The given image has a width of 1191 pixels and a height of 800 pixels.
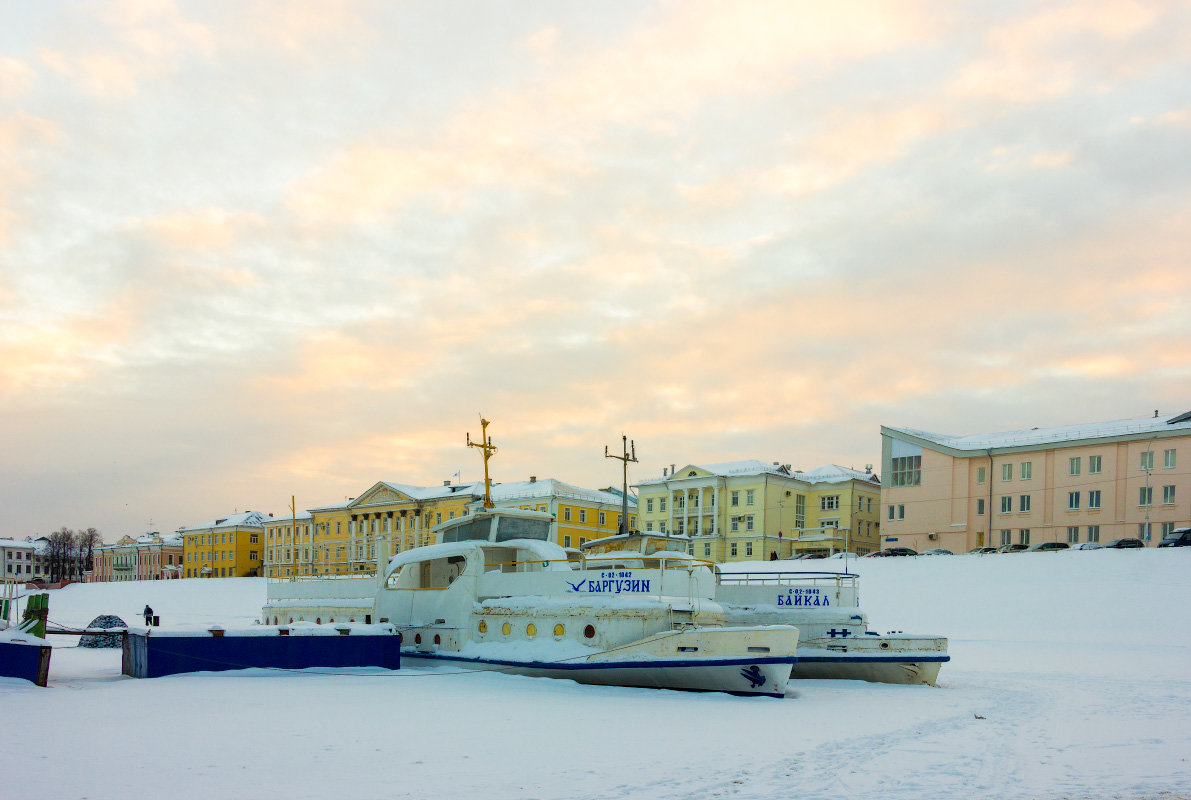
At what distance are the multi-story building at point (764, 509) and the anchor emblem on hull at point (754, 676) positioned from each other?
199ft

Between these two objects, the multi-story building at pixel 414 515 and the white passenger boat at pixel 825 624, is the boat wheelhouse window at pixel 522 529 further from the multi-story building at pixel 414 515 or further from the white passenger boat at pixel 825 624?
the multi-story building at pixel 414 515

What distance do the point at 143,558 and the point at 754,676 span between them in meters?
154

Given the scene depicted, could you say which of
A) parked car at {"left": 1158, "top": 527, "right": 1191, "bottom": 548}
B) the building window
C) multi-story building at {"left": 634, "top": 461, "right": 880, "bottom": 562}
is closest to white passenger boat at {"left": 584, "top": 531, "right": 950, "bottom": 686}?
parked car at {"left": 1158, "top": 527, "right": 1191, "bottom": 548}

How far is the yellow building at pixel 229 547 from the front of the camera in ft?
428

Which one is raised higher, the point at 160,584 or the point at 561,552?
the point at 561,552

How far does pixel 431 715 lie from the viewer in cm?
1451

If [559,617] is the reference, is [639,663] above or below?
below

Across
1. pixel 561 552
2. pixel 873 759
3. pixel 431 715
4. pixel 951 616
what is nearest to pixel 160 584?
pixel 951 616

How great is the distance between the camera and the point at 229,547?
132 meters

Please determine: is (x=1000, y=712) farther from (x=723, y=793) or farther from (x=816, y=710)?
(x=723, y=793)

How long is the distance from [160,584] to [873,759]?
86.8m

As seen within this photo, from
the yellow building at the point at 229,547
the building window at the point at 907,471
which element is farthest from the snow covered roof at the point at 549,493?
the yellow building at the point at 229,547

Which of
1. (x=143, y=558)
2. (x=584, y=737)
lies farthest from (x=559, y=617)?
(x=143, y=558)

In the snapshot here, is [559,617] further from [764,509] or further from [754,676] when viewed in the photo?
[764,509]
